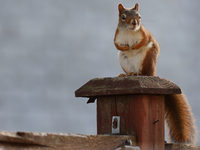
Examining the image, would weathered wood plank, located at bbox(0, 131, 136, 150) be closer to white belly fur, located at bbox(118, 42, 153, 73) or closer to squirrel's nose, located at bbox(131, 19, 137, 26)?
white belly fur, located at bbox(118, 42, 153, 73)

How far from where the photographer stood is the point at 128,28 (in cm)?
230

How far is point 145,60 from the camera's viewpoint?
2.28m

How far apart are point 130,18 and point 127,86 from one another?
79cm

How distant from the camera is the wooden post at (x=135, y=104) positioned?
1.77 metres

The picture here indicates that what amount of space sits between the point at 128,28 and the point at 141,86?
0.69m

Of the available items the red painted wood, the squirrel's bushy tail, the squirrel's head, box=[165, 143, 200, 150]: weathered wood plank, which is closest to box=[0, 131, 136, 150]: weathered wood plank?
the red painted wood

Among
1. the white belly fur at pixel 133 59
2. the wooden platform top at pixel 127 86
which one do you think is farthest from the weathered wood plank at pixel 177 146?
the white belly fur at pixel 133 59

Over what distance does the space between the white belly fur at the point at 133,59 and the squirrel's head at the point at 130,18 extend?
166 mm

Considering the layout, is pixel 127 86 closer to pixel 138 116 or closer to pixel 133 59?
pixel 138 116

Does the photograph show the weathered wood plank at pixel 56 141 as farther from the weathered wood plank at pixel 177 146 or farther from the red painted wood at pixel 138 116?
the weathered wood plank at pixel 177 146

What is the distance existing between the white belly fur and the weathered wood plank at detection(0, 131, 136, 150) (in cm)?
75

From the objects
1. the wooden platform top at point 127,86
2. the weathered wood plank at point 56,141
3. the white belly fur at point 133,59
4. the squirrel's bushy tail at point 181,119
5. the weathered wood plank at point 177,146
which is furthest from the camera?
the white belly fur at point 133,59

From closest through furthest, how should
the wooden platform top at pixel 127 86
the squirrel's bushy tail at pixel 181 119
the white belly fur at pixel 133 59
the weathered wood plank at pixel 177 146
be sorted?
the wooden platform top at pixel 127 86
the weathered wood plank at pixel 177 146
the squirrel's bushy tail at pixel 181 119
the white belly fur at pixel 133 59

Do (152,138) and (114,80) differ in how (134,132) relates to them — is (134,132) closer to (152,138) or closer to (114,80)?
(152,138)
